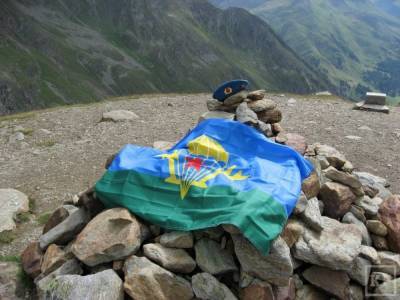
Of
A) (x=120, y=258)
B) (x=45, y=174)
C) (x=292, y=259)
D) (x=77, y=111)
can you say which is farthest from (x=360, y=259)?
(x=77, y=111)

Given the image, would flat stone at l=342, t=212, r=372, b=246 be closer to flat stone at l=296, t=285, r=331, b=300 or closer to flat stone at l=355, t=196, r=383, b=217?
flat stone at l=355, t=196, r=383, b=217

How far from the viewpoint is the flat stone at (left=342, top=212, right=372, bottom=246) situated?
12031 mm

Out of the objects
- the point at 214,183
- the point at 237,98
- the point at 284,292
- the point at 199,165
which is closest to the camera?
the point at 284,292

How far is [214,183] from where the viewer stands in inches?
448

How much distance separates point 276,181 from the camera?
38.4 ft

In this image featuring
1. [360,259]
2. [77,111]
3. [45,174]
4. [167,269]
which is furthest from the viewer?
[77,111]

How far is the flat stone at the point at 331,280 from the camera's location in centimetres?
1077

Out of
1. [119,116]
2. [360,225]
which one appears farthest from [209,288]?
[119,116]

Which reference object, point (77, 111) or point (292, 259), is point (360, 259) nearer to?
point (292, 259)

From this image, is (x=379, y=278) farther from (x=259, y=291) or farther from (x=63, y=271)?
(x=63, y=271)

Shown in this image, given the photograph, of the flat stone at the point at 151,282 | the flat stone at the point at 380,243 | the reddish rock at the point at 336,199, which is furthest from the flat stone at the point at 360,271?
the flat stone at the point at 151,282

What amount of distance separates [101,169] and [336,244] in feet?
38.6

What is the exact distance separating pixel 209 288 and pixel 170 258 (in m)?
1.18

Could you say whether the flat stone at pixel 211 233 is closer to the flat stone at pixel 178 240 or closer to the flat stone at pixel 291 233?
the flat stone at pixel 178 240
